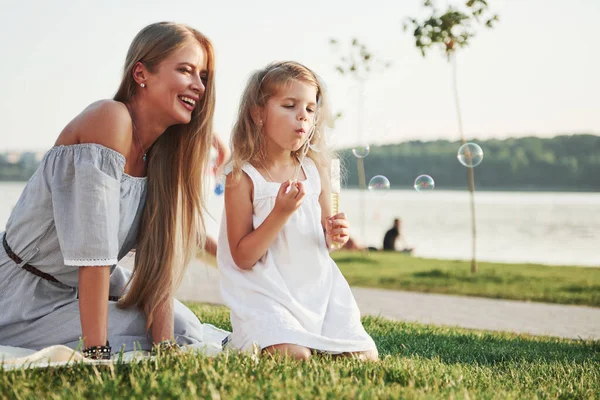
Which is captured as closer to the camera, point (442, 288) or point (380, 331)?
point (380, 331)

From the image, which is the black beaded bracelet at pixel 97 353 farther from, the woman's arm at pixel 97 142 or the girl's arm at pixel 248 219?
the girl's arm at pixel 248 219

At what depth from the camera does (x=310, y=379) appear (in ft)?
8.77

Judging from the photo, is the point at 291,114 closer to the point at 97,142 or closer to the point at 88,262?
the point at 97,142

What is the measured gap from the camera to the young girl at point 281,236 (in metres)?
3.38

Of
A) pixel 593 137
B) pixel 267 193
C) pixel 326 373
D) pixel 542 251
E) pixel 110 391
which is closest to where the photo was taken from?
pixel 110 391

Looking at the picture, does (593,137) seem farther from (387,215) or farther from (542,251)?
(542,251)

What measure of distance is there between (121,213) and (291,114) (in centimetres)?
91

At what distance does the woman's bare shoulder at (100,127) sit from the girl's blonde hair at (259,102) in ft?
2.04

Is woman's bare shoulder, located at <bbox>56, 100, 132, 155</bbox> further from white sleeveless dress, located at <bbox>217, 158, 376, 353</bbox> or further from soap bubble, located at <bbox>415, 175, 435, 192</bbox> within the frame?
soap bubble, located at <bbox>415, 175, 435, 192</bbox>

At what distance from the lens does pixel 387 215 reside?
36.3 meters

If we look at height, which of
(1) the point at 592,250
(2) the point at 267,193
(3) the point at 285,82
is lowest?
(1) the point at 592,250

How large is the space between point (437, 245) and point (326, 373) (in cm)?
1765

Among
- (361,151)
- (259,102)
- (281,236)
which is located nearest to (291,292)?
(281,236)

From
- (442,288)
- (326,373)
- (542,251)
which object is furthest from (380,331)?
(542,251)
